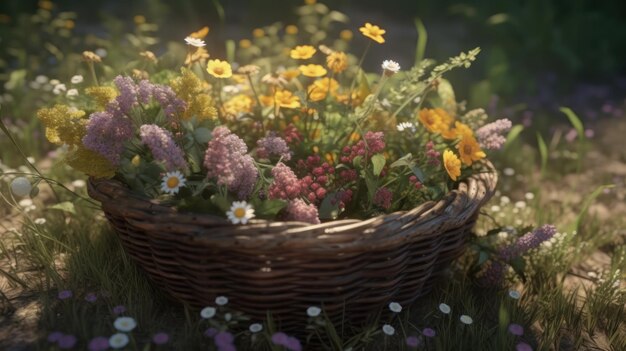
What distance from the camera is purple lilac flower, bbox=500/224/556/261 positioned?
1.80 m

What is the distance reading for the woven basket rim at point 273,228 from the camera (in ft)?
4.54

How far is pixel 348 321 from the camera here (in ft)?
5.39

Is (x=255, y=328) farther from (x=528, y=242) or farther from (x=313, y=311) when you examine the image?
(x=528, y=242)

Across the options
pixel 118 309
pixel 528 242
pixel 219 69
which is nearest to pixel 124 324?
pixel 118 309

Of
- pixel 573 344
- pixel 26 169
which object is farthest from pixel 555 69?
pixel 26 169

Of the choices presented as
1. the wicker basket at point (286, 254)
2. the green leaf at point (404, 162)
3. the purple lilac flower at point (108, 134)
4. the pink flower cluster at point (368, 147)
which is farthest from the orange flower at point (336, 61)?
the purple lilac flower at point (108, 134)

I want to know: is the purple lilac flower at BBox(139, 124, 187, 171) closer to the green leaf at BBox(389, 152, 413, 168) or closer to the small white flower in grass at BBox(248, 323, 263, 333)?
the small white flower in grass at BBox(248, 323, 263, 333)

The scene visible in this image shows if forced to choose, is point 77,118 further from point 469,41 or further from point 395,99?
point 469,41

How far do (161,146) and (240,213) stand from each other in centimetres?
25

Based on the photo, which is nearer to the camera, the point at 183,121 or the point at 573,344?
the point at 183,121

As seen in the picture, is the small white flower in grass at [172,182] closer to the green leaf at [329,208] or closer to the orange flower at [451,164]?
the green leaf at [329,208]

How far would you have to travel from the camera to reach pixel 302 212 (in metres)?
1.50

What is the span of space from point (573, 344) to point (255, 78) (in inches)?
55.2

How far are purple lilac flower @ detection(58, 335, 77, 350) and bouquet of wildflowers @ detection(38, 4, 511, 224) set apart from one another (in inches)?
15.2
